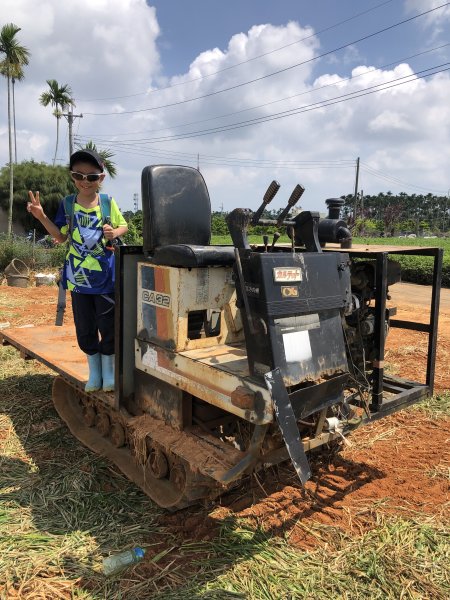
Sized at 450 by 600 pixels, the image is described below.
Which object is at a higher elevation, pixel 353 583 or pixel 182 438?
pixel 182 438

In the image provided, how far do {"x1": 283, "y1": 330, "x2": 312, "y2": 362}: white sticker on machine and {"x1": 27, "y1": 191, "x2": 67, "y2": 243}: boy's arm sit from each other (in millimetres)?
2038

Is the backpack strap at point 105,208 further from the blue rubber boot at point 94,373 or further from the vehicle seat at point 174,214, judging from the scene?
the blue rubber boot at point 94,373

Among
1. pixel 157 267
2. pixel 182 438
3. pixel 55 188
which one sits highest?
pixel 55 188

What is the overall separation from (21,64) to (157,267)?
22.3m

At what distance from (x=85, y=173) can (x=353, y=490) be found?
2.99 meters

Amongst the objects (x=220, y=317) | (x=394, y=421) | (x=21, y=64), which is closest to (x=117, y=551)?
(x=220, y=317)

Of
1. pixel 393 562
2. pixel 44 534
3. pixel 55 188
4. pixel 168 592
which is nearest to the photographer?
pixel 168 592

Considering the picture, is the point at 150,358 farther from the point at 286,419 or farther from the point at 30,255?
the point at 30,255

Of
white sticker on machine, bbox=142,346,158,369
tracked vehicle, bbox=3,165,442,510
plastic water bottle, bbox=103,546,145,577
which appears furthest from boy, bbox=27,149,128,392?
plastic water bottle, bbox=103,546,145,577

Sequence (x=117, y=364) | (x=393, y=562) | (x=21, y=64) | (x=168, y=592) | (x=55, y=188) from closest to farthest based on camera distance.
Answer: (x=168, y=592)
(x=393, y=562)
(x=117, y=364)
(x=21, y=64)
(x=55, y=188)

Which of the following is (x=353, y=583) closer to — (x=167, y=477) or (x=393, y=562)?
(x=393, y=562)

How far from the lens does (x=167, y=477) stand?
3494 millimetres

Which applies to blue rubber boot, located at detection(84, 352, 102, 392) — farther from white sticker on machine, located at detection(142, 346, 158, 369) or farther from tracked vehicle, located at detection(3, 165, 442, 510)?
white sticker on machine, located at detection(142, 346, 158, 369)

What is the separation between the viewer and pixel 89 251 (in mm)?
3619
